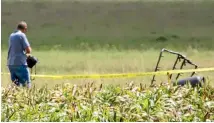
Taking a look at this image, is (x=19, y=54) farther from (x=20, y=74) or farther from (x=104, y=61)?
(x=104, y=61)

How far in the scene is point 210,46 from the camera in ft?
63.9

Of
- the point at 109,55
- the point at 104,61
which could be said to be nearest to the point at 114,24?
the point at 109,55

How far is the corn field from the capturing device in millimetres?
5238

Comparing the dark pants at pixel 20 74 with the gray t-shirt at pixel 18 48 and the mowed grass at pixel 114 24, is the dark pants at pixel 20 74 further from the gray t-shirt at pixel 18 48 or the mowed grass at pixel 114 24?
the mowed grass at pixel 114 24

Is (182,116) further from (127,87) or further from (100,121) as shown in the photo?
(127,87)

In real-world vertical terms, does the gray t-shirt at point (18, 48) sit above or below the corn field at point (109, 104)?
above

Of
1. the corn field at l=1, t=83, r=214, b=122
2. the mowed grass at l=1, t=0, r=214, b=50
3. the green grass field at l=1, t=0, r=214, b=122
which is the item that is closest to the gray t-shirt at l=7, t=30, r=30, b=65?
the green grass field at l=1, t=0, r=214, b=122

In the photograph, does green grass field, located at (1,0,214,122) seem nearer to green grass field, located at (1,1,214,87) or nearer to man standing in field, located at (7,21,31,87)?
green grass field, located at (1,1,214,87)

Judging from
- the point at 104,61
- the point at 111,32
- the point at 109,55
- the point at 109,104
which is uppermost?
the point at 111,32

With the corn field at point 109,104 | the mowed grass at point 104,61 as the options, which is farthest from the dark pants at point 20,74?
the mowed grass at point 104,61

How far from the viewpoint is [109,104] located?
18.5 ft

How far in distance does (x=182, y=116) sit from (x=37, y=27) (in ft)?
65.0

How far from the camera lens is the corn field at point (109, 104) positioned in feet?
17.2

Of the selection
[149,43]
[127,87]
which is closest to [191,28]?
[149,43]
